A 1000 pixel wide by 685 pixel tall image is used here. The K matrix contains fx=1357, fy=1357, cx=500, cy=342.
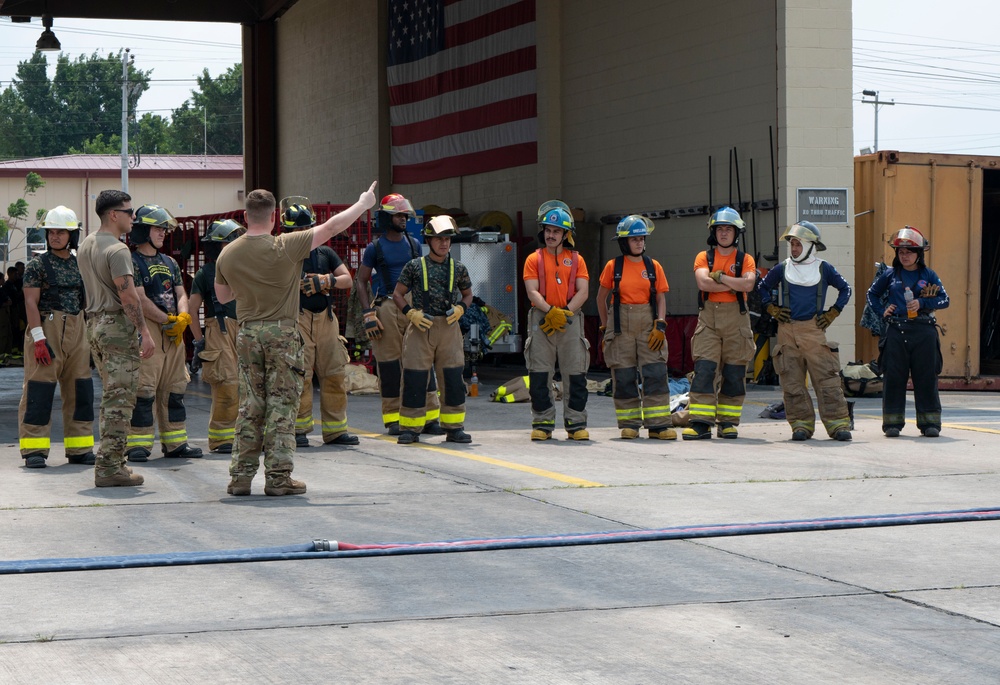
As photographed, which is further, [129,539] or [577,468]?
[577,468]

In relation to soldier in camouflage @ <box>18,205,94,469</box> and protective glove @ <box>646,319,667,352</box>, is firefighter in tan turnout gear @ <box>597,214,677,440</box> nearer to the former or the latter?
protective glove @ <box>646,319,667,352</box>

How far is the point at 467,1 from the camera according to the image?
2609 centimetres

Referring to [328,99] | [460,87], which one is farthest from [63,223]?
[328,99]

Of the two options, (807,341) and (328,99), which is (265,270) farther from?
(328,99)

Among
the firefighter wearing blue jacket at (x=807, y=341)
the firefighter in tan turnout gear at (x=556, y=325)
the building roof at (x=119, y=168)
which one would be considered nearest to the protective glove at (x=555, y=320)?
the firefighter in tan turnout gear at (x=556, y=325)

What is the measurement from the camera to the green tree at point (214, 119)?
399 ft

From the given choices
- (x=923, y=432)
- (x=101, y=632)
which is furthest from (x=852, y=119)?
(x=101, y=632)

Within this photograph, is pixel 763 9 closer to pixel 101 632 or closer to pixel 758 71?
pixel 758 71

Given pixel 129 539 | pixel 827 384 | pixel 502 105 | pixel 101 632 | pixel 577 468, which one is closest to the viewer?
pixel 101 632

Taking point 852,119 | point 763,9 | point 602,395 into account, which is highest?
point 763,9

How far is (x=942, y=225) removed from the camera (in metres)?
18.5

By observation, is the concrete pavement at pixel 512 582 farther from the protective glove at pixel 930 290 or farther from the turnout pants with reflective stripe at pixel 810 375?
the protective glove at pixel 930 290

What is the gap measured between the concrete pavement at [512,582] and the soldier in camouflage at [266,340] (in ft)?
0.98

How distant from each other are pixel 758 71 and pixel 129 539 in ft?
44.8
